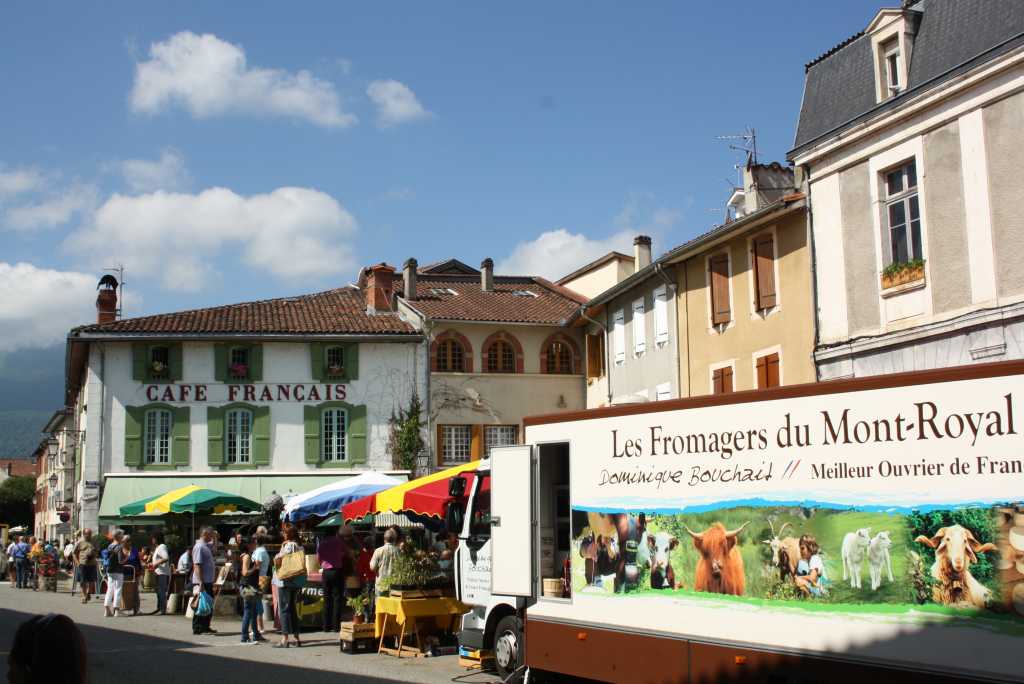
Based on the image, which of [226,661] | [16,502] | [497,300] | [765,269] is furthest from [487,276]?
[16,502]

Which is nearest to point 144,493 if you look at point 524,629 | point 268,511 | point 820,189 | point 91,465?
point 91,465

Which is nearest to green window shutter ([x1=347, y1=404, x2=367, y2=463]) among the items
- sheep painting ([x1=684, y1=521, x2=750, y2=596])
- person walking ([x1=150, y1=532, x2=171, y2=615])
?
person walking ([x1=150, y1=532, x2=171, y2=615])

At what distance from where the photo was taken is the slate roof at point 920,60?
54.2ft

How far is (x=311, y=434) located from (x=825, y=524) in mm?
29417

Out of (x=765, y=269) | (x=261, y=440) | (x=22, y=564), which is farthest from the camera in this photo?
(x=261, y=440)

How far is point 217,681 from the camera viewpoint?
12.4m

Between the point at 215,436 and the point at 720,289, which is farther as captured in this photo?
the point at 215,436

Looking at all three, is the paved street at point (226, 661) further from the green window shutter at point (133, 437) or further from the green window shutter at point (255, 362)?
the green window shutter at point (255, 362)

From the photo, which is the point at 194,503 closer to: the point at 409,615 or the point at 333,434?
the point at 409,615

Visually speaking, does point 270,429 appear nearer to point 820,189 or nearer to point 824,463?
point 820,189

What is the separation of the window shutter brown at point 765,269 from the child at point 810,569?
15.0 metres

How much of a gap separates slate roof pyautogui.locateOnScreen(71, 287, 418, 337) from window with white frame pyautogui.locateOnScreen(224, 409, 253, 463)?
2704 millimetres

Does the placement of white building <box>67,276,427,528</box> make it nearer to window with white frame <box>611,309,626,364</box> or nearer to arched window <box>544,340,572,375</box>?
arched window <box>544,340,572,375</box>

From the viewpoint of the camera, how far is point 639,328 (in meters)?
30.0
